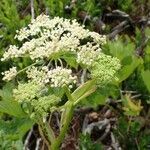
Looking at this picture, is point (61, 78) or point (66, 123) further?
point (66, 123)

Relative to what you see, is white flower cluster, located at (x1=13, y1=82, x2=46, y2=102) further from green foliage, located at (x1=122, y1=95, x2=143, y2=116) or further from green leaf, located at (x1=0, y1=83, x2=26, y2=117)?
green foliage, located at (x1=122, y1=95, x2=143, y2=116)

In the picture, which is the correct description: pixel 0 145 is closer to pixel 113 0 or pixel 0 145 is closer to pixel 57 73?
pixel 57 73

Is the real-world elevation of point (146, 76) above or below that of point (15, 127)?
above

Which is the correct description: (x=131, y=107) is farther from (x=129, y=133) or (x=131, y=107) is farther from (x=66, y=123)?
(x=66, y=123)

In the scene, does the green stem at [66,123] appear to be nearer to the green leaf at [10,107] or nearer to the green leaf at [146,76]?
the green leaf at [10,107]

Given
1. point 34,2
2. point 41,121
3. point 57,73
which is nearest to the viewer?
point 57,73

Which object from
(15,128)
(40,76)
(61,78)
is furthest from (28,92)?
(15,128)

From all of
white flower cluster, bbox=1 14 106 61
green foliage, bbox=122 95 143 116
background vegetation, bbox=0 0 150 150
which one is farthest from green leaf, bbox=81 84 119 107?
white flower cluster, bbox=1 14 106 61

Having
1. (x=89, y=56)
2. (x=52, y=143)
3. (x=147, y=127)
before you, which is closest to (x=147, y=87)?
(x=147, y=127)

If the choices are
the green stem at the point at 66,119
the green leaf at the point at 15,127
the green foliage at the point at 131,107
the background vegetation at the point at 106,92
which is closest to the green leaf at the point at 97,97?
the background vegetation at the point at 106,92

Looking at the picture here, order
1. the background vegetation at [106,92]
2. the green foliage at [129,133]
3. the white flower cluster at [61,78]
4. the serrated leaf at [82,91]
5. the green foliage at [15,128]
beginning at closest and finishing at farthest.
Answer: the white flower cluster at [61,78] → the serrated leaf at [82,91] → the green foliage at [15,128] → the background vegetation at [106,92] → the green foliage at [129,133]

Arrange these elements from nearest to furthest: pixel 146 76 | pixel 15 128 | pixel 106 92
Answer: pixel 15 128 < pixel 106 92 < pixel 146 76
